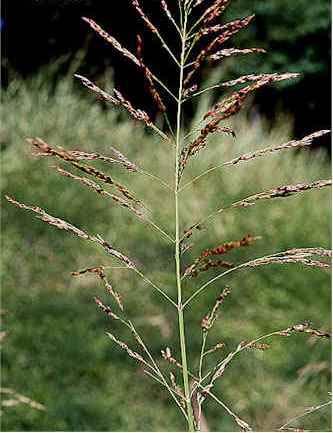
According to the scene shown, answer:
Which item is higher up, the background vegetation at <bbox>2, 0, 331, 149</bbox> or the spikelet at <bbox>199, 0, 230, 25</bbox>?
the background vegetation at <bbox>2, 0, 331, 149</bbox>

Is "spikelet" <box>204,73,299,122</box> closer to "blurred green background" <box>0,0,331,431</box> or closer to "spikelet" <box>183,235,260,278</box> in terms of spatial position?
"spikelet" <box>183,235,260,278</box>

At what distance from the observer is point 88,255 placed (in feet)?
13.3

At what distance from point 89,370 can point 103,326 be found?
36 centimetres

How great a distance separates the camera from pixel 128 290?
12.5 feet

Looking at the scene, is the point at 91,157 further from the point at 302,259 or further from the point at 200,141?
the point at 302,259

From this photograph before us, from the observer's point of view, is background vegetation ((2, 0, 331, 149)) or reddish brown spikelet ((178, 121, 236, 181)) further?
background vegetation ((2, 0, 331, 149))

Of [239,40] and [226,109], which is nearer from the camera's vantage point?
[226,109]

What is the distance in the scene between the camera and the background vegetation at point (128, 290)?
2.95m

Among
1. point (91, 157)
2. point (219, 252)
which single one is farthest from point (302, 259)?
point (91, 157)

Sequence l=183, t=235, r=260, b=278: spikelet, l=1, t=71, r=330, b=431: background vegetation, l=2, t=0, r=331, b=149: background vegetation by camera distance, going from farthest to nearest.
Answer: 1. l=2, t=0, r=331, b=149: background vegetation
2. l=1, t=71, r=330, b=431: background vegetation
3. l=183, t=235, r=260, b=278: spikelet

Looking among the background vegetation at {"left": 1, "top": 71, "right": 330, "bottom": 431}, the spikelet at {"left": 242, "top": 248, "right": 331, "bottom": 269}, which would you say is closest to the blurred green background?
the background vegetation at {"left": 1, "top": 71, "right": 330, "bottom": 431}

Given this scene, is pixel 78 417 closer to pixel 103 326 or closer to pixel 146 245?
pixel 103 326

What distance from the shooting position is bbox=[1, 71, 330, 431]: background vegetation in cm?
295

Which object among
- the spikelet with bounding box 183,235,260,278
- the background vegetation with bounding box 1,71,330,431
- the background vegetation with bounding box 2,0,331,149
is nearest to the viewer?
the spikelet with bounding box 183,235,260,278
